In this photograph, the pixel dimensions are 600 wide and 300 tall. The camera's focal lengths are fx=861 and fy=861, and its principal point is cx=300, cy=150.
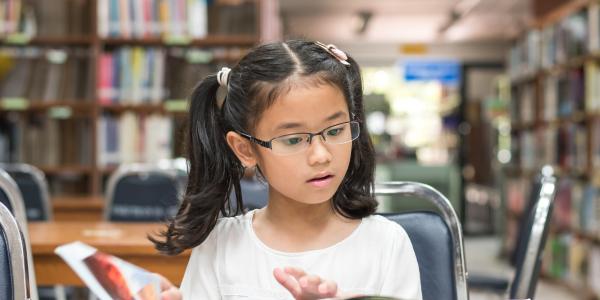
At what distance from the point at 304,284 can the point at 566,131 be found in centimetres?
512

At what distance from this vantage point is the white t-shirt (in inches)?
56.3

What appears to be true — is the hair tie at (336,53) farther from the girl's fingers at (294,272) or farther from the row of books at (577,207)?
the row of books at (577,207)

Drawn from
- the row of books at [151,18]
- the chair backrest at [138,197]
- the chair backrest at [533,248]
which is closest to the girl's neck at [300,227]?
the chair backrest at [533,248]

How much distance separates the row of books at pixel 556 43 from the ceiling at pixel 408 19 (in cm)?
265

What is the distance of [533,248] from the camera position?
205cm

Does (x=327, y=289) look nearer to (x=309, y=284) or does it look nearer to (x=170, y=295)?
(x=309, y=284)

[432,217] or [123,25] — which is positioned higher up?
[123,25]

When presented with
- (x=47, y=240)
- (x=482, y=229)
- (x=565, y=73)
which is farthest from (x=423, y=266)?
(x=482, y=229)

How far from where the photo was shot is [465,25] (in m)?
12.3

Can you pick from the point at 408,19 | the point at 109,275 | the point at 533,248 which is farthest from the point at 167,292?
the point at 408,19

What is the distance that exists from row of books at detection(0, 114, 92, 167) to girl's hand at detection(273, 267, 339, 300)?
4270 millimetres

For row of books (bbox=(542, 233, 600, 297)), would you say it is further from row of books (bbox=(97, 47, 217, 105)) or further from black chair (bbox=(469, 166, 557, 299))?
black chair (bbox=(469, 166, 557, 299))

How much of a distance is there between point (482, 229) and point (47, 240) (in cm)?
863

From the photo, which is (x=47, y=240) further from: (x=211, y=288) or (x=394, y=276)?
(x=394, y=276)
